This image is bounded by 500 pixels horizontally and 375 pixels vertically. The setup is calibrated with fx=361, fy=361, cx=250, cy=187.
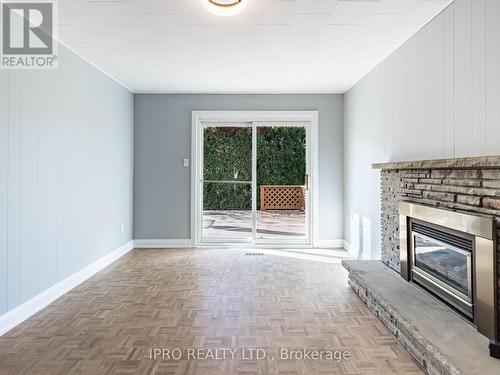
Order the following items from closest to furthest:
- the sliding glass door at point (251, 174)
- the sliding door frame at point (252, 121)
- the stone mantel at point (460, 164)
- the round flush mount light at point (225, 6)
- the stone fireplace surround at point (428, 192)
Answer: the stone mantel at point (460, 164) → the stone fireplace surround at point (428, 192) → the round flush mount light at point (225, 6) → the sliding door frame at point (252, 121) → the sliding glass door at point (251, 174)

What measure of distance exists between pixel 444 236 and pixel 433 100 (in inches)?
43.4

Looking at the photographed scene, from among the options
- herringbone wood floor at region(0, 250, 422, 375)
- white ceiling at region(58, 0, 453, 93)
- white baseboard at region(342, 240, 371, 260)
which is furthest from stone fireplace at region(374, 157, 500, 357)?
white ceiling at region(58, 0, 453, 93)

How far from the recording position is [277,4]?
8.86 feet

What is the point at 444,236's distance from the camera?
2518 mm

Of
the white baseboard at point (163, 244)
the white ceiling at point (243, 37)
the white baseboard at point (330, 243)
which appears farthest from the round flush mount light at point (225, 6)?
the white baseboard at point (330, 243)

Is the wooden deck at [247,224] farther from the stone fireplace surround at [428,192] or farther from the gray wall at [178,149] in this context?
the stone fireplace surround at [428,192]

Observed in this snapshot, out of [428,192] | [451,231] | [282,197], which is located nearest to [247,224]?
[282,197]

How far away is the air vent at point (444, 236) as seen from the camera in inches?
88.2

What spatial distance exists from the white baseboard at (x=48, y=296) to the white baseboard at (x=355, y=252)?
128 inches

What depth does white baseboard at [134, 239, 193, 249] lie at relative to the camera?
5.61 metres

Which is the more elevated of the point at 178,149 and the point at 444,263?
the point at 178,149

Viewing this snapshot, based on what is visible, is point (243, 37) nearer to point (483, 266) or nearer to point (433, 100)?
point (433, 100)

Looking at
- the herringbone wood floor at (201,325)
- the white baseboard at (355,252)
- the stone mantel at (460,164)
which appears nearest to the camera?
the stone mantel at (460,164)

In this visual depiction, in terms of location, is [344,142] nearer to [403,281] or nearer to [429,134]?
[429,134]
